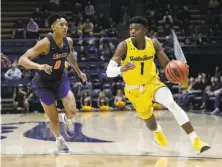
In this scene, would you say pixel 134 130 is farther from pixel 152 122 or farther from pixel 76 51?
pixel 76 51

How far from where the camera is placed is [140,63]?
5.70 meters

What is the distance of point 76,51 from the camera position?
15391 millimetres

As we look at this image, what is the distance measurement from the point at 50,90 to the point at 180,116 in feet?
6.25

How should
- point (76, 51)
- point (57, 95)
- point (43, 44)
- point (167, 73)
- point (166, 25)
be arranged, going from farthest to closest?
point (166, 25) → point (76, 51) → point (57, 95) → point (43, 44) → point (167, 73)

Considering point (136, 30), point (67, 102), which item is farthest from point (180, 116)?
point (67, 102)

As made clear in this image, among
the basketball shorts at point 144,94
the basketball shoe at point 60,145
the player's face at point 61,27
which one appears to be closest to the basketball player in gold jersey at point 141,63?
the basketball shorts at point 144,94

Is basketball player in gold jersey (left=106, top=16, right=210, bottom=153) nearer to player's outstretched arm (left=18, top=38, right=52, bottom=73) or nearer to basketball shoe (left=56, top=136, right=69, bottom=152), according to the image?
player's outstretched arm (left=18, top=38, right=52, bottom=73)

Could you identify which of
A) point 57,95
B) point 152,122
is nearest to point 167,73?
point 152,122

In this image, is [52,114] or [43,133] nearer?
[52,114]

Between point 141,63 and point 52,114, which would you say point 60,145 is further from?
point 141,63

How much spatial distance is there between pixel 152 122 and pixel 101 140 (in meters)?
→ 1.66

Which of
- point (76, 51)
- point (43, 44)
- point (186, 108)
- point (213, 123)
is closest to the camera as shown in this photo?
point (43, 44)

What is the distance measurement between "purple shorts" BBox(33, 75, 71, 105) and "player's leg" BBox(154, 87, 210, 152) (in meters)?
1.40

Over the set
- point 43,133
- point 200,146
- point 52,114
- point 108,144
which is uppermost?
point 52,114
